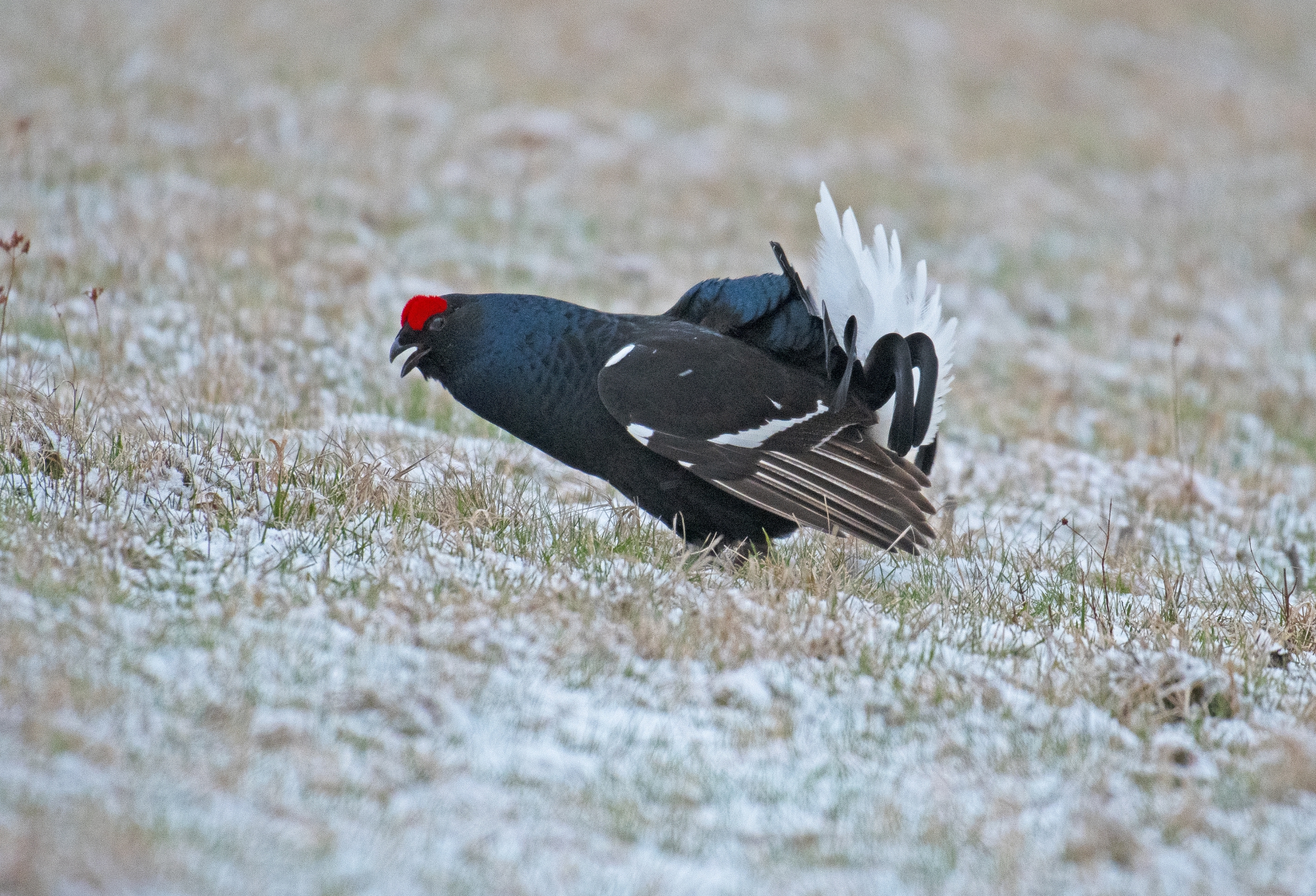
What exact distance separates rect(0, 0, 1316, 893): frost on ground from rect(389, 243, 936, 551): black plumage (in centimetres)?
23

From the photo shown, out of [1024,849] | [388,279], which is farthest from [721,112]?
[1024,849]

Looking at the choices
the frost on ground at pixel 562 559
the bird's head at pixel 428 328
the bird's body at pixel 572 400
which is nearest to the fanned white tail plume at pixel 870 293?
the bird's body at pixel 572 400

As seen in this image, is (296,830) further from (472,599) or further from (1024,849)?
(1024,849)

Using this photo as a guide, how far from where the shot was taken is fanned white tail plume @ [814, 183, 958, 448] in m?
4.38

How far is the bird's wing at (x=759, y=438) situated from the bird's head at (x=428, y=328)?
625 mm

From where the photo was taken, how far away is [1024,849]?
2621 mm

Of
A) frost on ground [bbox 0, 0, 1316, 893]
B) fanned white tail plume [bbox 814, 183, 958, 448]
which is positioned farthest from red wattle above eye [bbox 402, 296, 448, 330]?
fanned white tail plume [bbox 814, 183, 958, 448]

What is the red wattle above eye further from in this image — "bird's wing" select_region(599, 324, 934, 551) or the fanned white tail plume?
the fanned white tail plume

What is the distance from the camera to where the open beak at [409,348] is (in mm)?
4312

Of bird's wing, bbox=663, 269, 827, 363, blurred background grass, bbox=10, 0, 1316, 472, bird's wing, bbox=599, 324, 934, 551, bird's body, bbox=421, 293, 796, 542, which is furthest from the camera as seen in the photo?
blurred background grass, bbox=10, 0, 1316, 472

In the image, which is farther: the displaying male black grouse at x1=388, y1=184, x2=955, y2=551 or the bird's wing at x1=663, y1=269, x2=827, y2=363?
the bird's wing at x1=663, y1=269, x2=827, y2=363

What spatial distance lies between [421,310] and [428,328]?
0.24 ft

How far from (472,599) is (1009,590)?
1.91 metres

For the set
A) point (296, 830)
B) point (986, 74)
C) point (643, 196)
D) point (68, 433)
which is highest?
point (986, 74)
